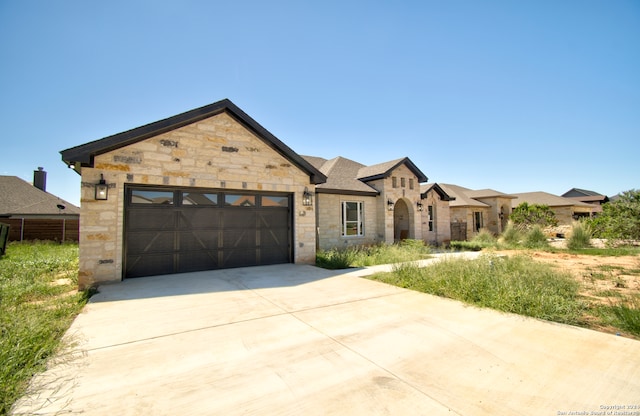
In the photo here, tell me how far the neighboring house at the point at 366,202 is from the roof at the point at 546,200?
21869 mm

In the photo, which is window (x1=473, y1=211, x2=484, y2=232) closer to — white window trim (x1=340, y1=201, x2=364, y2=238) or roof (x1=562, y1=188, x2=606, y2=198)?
white window trim (x1=340, y1=201, x2=364, y2=238)

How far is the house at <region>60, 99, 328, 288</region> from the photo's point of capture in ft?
23.3

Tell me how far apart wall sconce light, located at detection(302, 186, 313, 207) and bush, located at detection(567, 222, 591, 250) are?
16.3 meters

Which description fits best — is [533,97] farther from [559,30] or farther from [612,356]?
[612,356]

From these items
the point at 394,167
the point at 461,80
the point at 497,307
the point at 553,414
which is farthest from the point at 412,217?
the point at 553,414

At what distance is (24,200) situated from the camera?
22594mm

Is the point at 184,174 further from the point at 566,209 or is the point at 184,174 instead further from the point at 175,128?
the point at 566,209

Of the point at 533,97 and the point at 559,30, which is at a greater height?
the point at 559,30

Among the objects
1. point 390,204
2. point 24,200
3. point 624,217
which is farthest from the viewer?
point 24,200

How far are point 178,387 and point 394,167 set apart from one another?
15100 millimetres

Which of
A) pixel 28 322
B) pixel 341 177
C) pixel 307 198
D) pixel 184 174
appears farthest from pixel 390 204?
pixel 28 322

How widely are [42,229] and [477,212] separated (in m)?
36.5

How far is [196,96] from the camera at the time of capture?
34.1 feet

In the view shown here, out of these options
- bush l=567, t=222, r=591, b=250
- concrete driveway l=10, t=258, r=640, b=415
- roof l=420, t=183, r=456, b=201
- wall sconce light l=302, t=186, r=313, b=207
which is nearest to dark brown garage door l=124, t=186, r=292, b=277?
wall sconce light l=302, t=186, r=313, b=207
